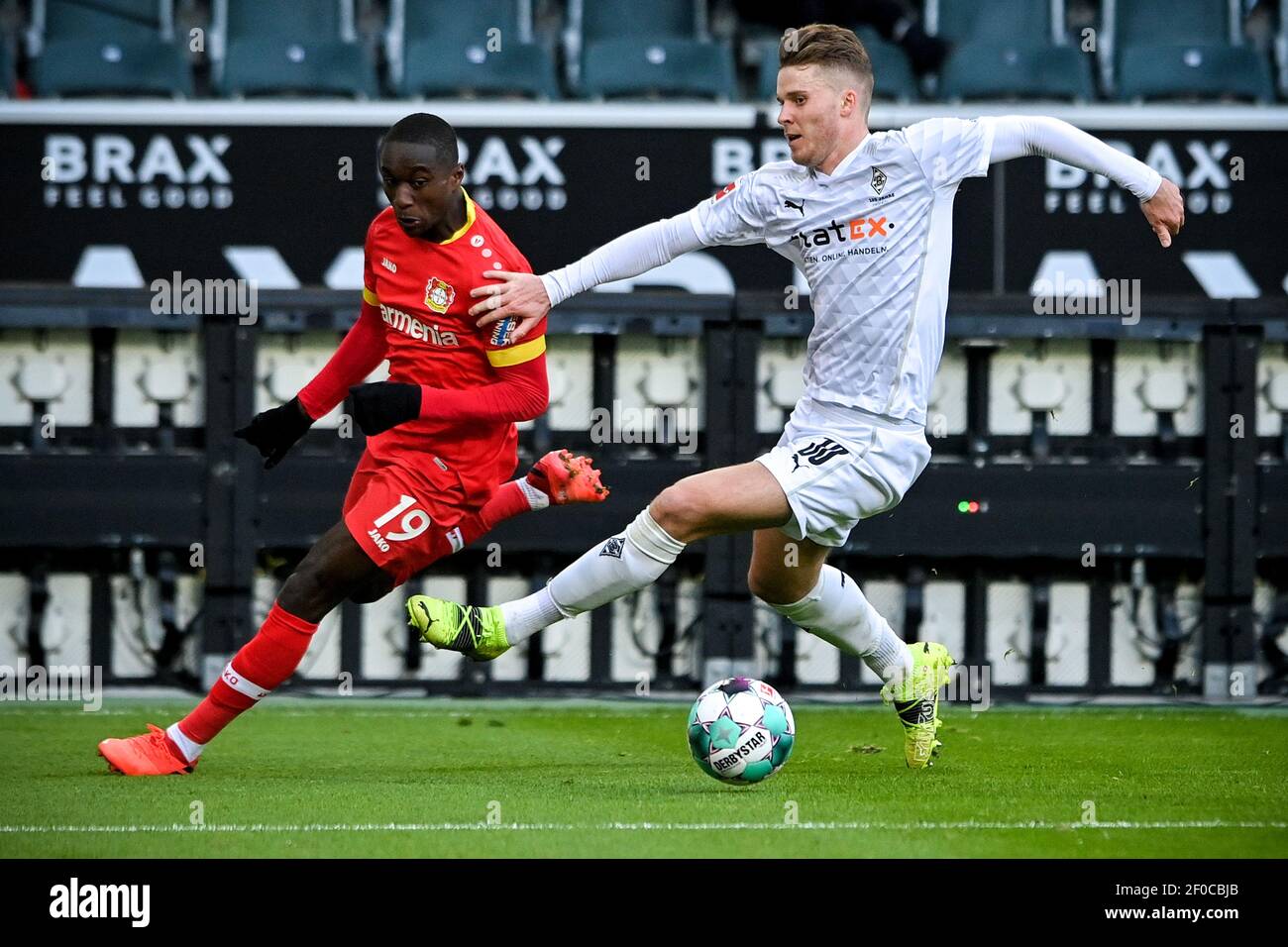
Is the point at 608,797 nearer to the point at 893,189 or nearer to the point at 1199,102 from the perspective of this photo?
the point at 893,189

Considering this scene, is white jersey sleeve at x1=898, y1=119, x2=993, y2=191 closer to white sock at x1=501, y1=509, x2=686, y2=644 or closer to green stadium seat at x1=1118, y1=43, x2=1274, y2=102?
white sock at x1=501, y1=509, x2=686, y2=644

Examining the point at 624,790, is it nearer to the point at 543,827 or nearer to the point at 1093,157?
the point at 543,827

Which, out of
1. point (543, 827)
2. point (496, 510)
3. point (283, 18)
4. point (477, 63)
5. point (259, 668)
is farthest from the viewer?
point (283, 18)

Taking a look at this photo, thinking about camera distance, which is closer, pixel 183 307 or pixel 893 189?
pixel 893 189

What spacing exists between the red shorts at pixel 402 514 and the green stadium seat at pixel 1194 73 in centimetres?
674

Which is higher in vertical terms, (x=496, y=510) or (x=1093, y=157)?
(x=1093, y=157)

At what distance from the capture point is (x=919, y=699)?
239 inches

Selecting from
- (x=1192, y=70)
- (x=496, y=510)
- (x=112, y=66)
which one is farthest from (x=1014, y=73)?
(x=496, y=510)

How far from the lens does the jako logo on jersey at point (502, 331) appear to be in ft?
18.3

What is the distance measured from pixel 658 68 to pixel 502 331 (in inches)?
230

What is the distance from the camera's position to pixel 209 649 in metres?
8.36

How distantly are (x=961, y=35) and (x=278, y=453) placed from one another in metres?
7.03

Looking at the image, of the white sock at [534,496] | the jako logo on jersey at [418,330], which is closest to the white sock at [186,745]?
the white sock at [534,496]
